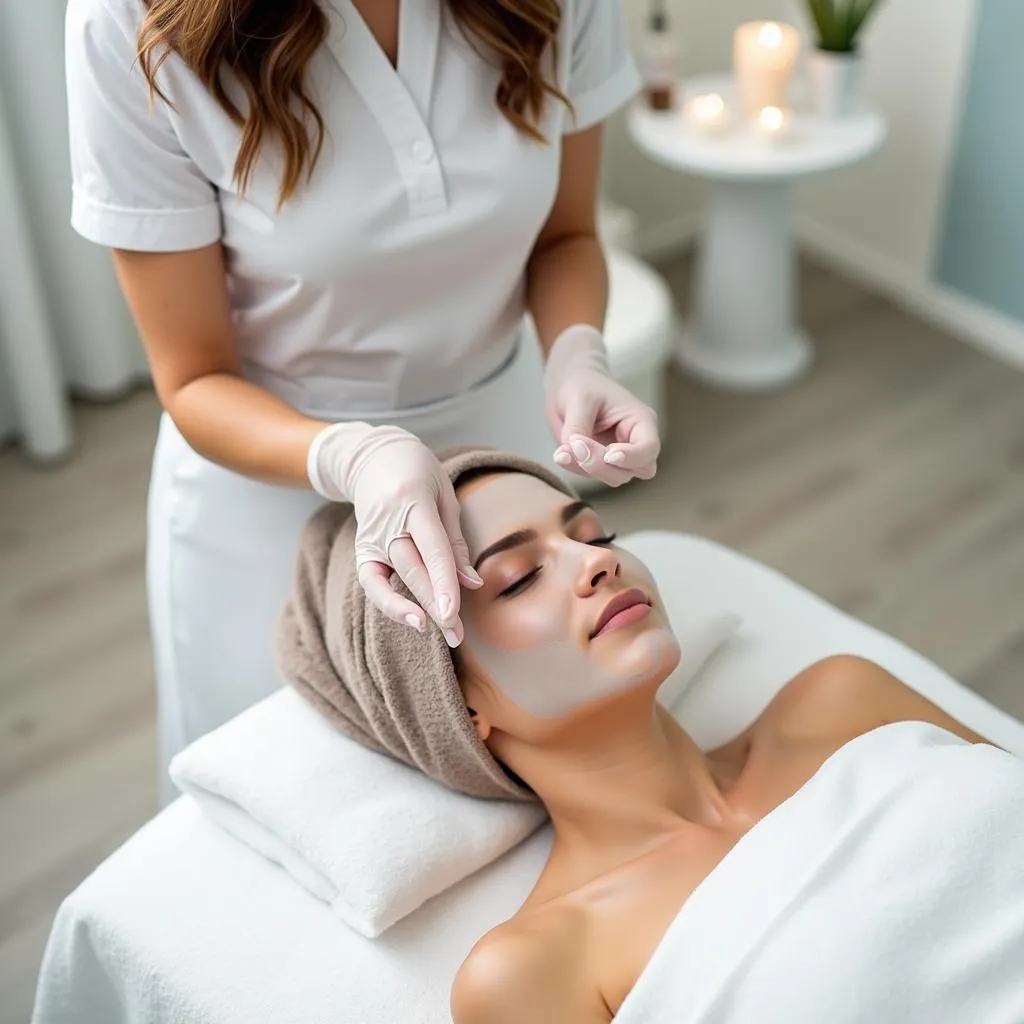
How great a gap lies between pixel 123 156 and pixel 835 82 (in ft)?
6.27

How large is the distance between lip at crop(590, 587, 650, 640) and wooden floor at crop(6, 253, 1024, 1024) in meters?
1.06

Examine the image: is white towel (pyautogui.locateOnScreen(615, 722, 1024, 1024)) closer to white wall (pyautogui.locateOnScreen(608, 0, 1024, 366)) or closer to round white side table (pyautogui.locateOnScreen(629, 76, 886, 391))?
round white side table (pyautogui.locateOnScreen(629, 76, 886, 391))

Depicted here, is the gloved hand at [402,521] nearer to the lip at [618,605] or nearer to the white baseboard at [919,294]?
the lip at [618,605]

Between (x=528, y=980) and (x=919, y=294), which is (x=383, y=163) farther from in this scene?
(x=919, y=294)

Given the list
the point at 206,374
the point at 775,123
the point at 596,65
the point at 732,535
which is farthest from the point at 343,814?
the point at 775,123

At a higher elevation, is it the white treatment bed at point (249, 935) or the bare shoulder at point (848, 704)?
the bare shoulder at point (848, 704)

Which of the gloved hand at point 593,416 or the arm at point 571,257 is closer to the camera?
the gloved hand at point 593,416

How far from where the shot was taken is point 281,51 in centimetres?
113

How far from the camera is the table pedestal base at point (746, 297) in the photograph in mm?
2797

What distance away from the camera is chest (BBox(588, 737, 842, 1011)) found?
107 cm

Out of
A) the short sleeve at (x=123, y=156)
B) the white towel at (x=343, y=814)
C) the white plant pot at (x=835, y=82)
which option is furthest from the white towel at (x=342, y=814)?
the white plant pot at (x=835, y=82)

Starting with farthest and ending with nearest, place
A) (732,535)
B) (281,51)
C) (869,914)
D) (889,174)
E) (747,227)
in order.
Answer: (889,174), (747,227), (732,535), (281,51), (869,914)

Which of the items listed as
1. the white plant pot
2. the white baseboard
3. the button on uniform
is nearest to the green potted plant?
the white plant pot

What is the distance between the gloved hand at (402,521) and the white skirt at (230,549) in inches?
9.2
